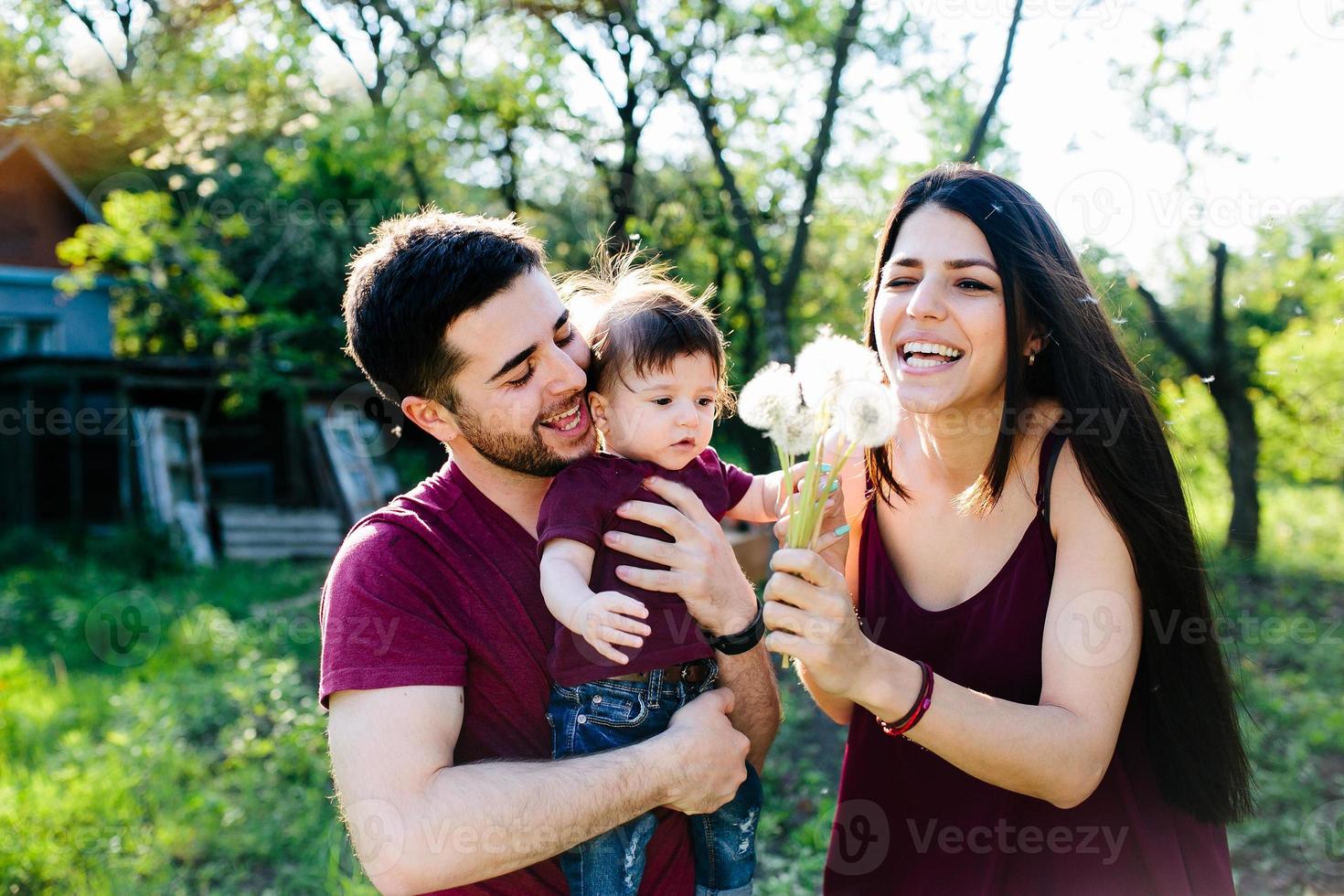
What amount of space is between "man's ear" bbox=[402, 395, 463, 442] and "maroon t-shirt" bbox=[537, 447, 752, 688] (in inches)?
12.1

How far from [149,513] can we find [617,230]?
24.8ft

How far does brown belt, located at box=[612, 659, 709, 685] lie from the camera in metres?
2.21

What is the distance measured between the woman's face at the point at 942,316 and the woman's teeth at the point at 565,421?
0.76 meters

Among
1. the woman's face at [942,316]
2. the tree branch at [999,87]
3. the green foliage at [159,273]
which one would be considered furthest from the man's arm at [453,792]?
the green foliage at [159,273]

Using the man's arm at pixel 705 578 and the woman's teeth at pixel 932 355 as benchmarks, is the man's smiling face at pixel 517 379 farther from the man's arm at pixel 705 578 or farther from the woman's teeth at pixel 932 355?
the woman's teeth at pixel 932 355

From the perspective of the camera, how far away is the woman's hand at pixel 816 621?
185 centimetres

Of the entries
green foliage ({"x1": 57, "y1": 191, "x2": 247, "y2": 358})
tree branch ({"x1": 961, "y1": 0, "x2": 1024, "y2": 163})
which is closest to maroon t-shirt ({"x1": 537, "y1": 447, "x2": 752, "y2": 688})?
tree branch ({"x1": 961, "y1": 0, "x2": 1024, "y2": 163})

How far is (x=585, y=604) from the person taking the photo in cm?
195

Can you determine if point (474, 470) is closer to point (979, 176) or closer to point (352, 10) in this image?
point (979, 176)

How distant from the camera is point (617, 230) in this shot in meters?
7.44

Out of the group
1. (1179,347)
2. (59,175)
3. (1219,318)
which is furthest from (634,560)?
(59,175)

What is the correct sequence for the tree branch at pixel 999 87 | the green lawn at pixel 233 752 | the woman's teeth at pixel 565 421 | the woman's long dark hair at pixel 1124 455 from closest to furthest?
1. the woman's long dark hair at pixel 1124 455
2. the woman's teeth at pixel 565 421
3. the green lawn at pixel 233 752
4. the tree branch at pixel 999 87

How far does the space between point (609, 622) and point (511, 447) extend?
0.56 metres

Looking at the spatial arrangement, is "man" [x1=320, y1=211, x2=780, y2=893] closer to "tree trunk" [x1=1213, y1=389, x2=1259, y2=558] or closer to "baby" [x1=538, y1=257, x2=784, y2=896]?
"baby" [x1=538, y1=257, x2=784, y2=896]
